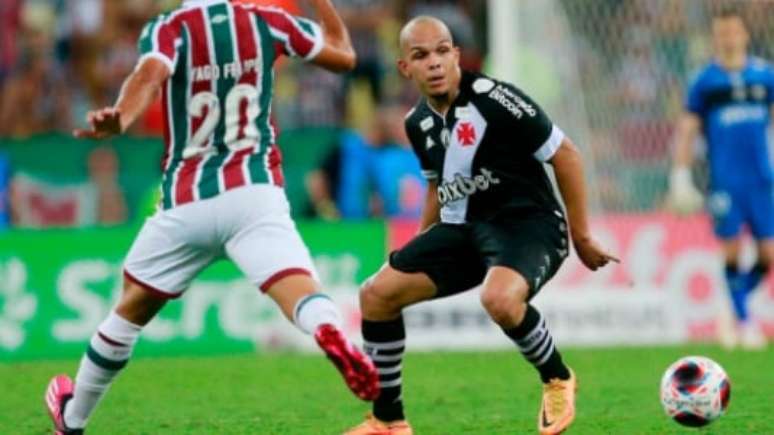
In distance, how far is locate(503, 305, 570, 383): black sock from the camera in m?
7.73

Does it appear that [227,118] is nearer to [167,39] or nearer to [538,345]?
[167,39]

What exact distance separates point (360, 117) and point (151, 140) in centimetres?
246

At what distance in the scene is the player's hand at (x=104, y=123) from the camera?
673 centimetres

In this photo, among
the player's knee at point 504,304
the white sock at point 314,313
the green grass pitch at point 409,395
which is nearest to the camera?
the white sock at point 314,313

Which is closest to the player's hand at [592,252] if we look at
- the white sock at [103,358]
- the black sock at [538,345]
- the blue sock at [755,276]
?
the black sock at [538,345]

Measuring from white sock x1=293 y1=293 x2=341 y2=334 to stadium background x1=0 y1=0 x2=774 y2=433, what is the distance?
7919mm

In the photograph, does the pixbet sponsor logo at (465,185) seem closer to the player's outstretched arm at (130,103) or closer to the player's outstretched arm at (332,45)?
the player's outstretched arm at (332,45)

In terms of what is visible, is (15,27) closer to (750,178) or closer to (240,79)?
(750,178)

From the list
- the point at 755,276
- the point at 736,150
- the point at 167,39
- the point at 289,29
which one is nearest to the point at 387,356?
the point at 289,29

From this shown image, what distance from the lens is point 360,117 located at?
18.2 metres

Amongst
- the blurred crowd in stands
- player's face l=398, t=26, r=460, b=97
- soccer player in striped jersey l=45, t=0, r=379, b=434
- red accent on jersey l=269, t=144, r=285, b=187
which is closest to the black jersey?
player's face l=398, t=26, r=460, b=97

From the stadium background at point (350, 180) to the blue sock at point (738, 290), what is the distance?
1.09 metres

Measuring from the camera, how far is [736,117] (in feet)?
47.1

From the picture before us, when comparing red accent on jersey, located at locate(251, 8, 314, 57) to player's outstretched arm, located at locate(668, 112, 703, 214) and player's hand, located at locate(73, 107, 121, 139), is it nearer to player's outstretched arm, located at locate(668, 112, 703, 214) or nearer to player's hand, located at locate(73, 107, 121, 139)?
player's hand, located at locate(73, 107, 121, 139)
